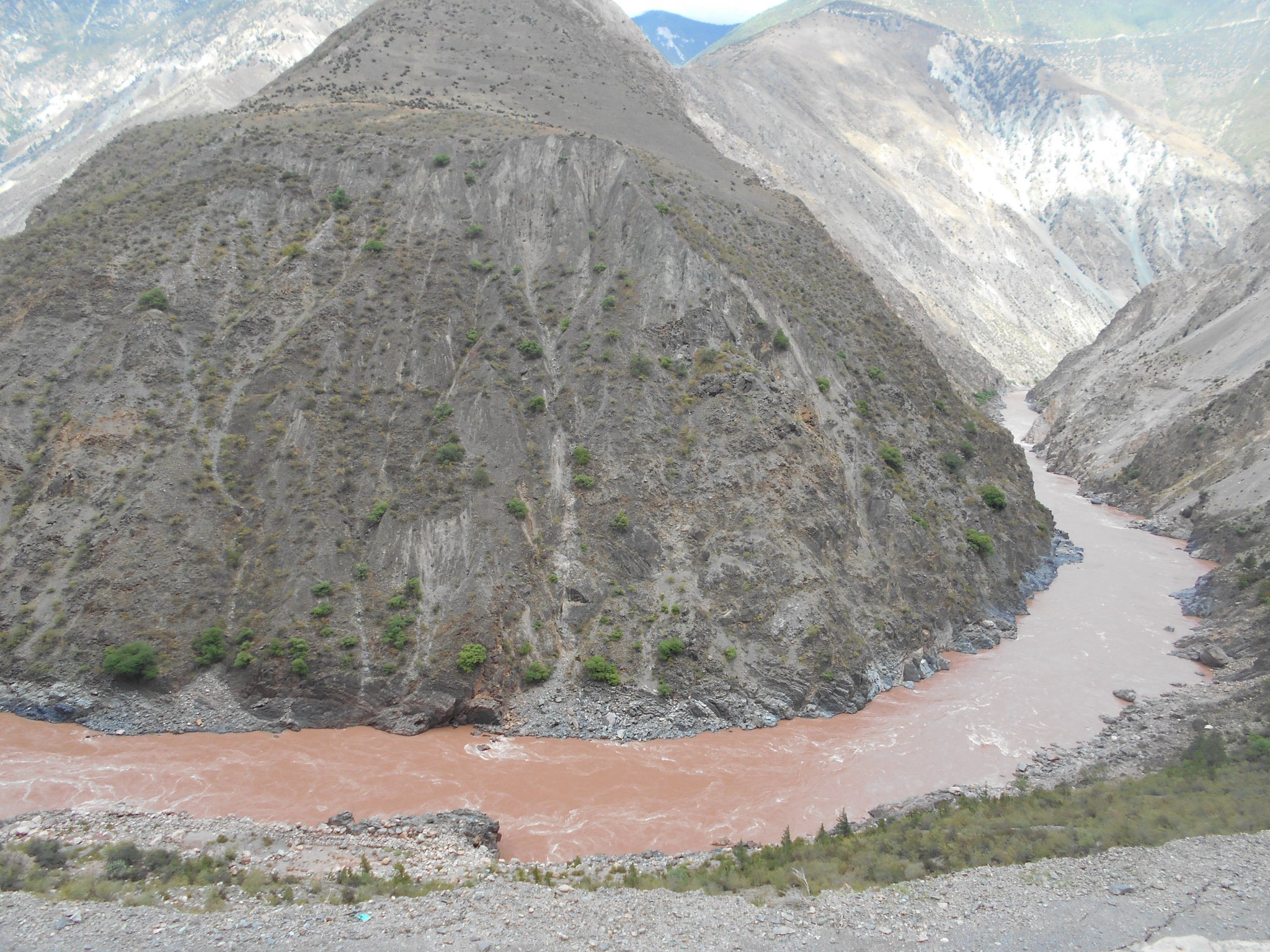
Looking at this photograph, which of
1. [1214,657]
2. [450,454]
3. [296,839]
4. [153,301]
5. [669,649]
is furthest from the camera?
[153,301]

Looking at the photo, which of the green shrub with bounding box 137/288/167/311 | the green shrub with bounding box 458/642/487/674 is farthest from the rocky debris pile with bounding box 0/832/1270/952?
the green shrub with bounding box 137/288/167/311

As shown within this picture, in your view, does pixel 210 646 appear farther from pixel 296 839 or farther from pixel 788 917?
pixel 788 917

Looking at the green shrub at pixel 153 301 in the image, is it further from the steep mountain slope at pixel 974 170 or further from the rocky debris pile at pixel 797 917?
the steep mountain slope at pixel 974 170

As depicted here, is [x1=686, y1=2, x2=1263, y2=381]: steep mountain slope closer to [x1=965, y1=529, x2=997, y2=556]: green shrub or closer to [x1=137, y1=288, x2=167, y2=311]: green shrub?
[x1=965, y1=529, x2=997, y2=556]: green shrub

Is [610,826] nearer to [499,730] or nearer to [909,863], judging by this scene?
[499,730]

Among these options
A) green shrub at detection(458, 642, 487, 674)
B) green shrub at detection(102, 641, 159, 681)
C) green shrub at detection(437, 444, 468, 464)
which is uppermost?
green shrub at detection(437, 444, 468, 464)

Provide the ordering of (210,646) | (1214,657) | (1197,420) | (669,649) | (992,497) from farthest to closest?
1. (1197,420)
2. (992,497)
3. (1214,657)
4. (669,649)
5. (210,646)

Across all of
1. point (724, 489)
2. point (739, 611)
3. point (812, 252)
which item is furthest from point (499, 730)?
point (812, 252)

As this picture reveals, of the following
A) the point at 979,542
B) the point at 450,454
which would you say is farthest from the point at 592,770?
the point at 979,542
